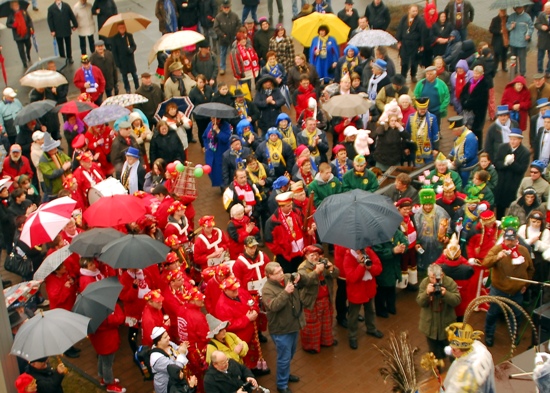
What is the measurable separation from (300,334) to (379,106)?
17.9ft

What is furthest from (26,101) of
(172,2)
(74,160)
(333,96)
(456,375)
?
(456,375)

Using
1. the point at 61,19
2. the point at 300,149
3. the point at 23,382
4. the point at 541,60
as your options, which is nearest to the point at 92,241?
the point at 23,382

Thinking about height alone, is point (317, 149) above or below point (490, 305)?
above

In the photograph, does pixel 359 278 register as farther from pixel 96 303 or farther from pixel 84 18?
pixel 84 18

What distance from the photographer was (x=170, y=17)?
20234 mm

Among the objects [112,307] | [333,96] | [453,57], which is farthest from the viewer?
[453,57]

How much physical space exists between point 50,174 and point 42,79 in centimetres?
305

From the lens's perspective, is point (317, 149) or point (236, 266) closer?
point (236, 266)

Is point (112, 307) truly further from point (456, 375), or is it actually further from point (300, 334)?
point (456, 375)

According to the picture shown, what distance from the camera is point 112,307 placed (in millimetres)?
9594

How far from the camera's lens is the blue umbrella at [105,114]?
13.7m

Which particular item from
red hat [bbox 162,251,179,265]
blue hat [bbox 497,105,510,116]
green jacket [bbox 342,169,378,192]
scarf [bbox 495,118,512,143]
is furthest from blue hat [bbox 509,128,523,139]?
red hat [bbox 162,251,179,265]

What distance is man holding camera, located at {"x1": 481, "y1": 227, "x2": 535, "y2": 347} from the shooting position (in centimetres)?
1027

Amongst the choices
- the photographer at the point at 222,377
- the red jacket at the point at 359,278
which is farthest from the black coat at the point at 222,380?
the red jacket at the point at 359,278
